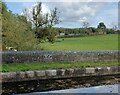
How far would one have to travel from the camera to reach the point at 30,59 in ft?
60.4

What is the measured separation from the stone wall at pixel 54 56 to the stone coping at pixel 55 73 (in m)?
2.23

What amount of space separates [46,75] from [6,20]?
1148cm

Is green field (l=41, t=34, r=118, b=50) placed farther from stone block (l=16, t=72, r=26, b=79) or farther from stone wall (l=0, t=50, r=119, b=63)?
stone block (l=16, t=72, r=26, b=79)

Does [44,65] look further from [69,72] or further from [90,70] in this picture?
[90,70]

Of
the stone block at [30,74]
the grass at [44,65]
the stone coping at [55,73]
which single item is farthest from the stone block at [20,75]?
the grass at [44,65]

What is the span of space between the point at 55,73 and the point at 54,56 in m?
2.71

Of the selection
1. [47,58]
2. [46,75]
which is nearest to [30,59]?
[47,58]

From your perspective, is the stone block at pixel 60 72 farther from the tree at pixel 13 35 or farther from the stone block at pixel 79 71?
the tree at pixel 13 35

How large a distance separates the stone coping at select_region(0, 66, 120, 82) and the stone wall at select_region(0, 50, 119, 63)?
2.23 meters

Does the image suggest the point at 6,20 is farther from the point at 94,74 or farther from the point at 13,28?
the point at 94,74

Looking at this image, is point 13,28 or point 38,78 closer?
point 38,78

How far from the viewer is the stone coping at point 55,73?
15.2 meters

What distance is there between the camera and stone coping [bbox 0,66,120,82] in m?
15.2

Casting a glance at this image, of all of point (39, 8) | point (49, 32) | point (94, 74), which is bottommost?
point (94, 74)
